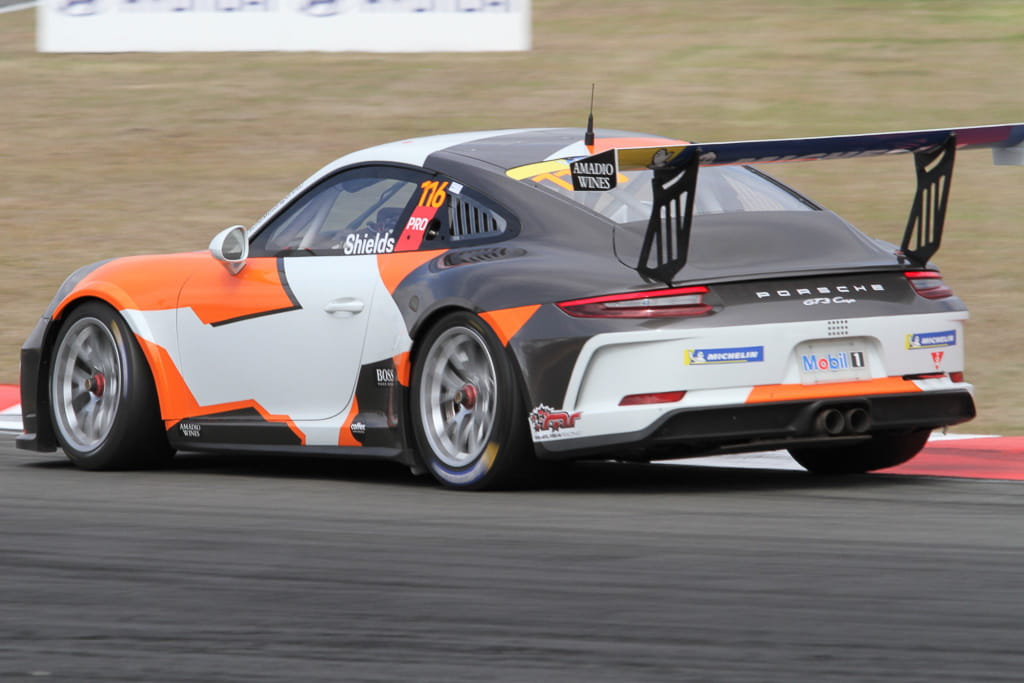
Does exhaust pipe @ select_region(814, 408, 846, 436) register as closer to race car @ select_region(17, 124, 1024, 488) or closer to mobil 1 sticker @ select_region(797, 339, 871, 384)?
race car @ select_region(17, 124, 1024, 488)

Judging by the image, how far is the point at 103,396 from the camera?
8211 mm

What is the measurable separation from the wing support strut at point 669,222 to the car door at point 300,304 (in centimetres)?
120

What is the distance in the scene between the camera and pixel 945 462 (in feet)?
26.2

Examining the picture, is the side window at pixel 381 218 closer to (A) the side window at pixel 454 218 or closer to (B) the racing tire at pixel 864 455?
(A) the side window at pixel 454 218

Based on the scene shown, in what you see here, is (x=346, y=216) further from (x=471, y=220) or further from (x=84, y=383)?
(x=84, y=383)

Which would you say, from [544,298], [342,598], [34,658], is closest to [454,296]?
[544,298]

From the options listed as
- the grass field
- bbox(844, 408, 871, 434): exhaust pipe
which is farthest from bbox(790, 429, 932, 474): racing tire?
the grass field

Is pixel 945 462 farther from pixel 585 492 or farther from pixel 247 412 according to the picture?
pixel 247 412

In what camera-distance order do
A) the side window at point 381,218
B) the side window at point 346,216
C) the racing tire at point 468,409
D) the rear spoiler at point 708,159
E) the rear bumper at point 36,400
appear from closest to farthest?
the rear spoiler at point 708,159 → the racing tire at point 468,409 → the side window at point 381,218 → the side window at point 346,216 → the rear bumper at point 36,400

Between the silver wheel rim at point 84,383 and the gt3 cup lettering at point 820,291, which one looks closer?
the gt3 cup lettering at point 820,291

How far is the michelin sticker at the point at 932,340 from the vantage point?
21.9ft

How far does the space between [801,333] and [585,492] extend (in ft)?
3.50

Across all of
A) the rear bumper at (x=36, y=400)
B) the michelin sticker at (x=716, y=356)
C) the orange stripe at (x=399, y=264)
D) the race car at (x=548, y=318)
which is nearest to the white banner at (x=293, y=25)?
the rear bumper at (x=36, y=400)

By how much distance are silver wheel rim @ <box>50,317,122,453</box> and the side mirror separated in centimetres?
75
